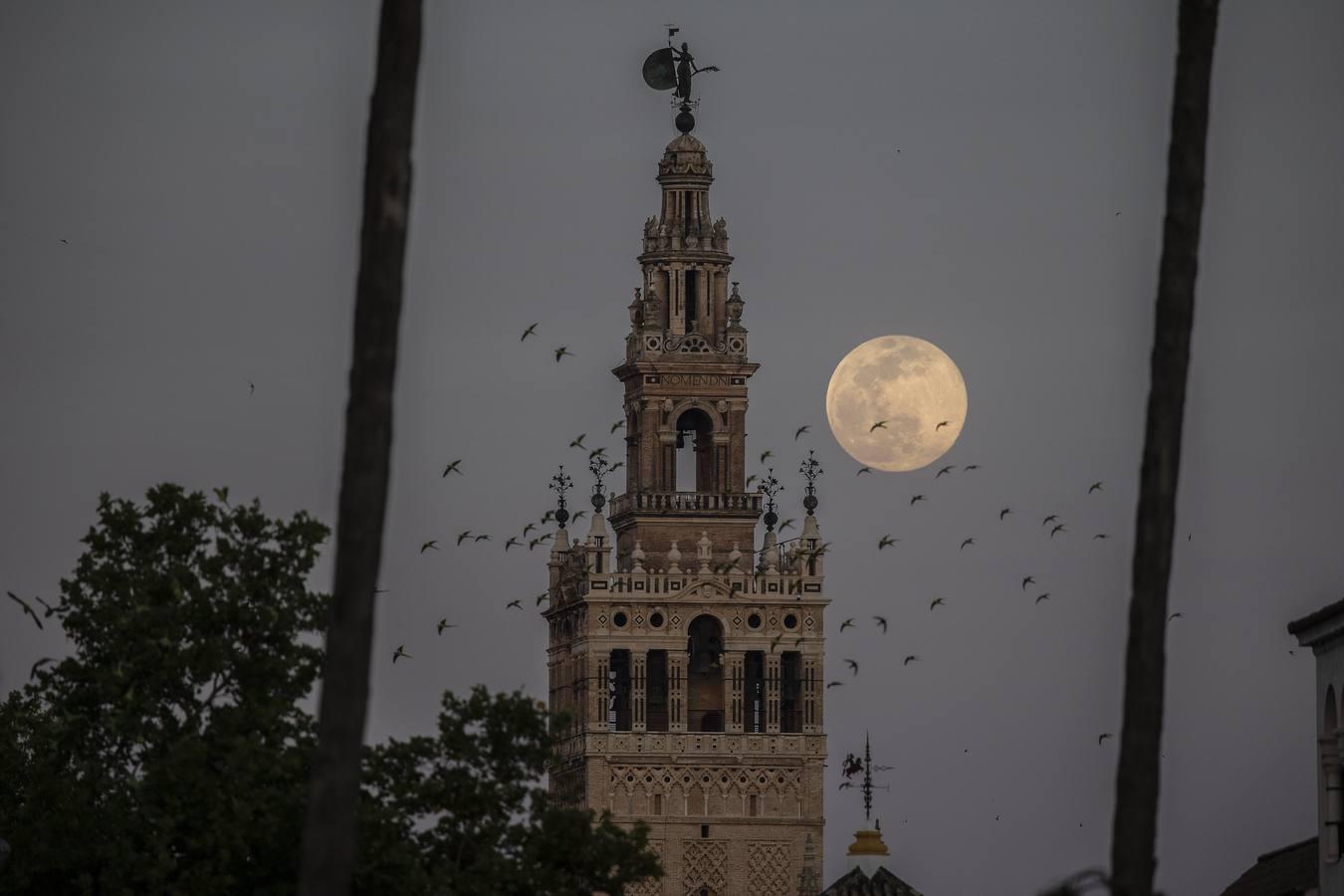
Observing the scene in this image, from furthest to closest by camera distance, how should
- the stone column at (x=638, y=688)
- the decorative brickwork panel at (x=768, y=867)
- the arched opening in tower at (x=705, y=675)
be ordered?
the arched opening in tower at (x=705, y=675), the stone column at (x=638, y=688), the decorative brickwork panel at (x=768, y=867)


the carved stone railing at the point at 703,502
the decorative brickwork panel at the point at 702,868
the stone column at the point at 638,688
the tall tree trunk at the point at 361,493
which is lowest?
the tall tree trunk at the point at 361,493

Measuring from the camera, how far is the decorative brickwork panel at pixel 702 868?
155 m

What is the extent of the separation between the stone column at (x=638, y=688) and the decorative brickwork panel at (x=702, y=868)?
495 centimetres

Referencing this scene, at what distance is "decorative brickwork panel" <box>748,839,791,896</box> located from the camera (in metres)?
154

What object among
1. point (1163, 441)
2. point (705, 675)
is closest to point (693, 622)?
point (705, 675)

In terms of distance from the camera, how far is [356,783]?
42.0m

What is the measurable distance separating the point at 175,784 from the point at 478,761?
5.14 m

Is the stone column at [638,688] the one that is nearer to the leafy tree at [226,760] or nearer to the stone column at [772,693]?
the stone column at [772,693]

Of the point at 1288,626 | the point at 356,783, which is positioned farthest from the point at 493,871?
the point at 356,783

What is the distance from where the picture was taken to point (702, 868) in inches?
6097

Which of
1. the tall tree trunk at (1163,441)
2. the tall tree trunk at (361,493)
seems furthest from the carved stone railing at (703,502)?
the tall tree trunk at (361,493)

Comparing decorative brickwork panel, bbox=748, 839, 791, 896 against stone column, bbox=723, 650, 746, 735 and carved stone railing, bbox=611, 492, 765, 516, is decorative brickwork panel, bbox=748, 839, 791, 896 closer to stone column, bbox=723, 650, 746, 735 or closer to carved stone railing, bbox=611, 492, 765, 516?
stone column, bbox=723, 650, 746, 735

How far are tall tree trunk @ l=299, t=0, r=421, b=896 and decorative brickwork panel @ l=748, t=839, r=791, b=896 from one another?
11346cm

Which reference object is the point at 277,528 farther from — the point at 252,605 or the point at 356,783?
the point at 356,783
